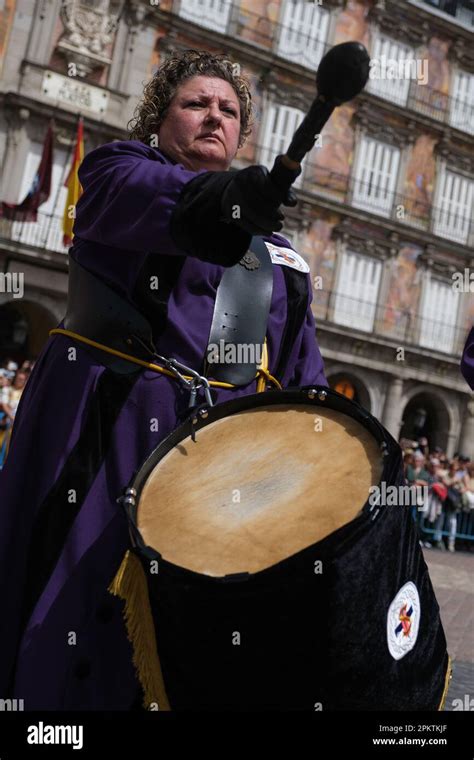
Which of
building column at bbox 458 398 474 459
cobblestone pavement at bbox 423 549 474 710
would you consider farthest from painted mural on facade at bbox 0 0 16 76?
building column at bbox 458 398 474 459

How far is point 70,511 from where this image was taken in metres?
1.74

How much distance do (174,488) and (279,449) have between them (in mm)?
224

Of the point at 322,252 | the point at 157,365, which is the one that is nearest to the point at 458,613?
the point at 157,365

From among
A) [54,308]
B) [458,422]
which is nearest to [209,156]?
[54,308]

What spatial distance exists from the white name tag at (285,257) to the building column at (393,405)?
64.7 ft

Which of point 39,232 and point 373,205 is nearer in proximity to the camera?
point 39,232

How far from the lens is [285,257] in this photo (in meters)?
2.18

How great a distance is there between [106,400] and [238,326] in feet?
1.13

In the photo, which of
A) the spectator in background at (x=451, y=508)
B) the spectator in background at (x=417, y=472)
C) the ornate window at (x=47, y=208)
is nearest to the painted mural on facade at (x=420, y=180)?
the ornate window at (x=47, y=208)

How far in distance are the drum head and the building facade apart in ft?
52.5

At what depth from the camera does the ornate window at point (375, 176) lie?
72.3ft

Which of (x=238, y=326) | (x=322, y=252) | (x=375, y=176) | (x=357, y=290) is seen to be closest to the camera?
(x=238, y=326)

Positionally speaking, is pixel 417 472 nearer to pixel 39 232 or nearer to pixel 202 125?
pixel 39 232

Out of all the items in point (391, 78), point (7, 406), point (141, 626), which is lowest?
point (141, 626)
